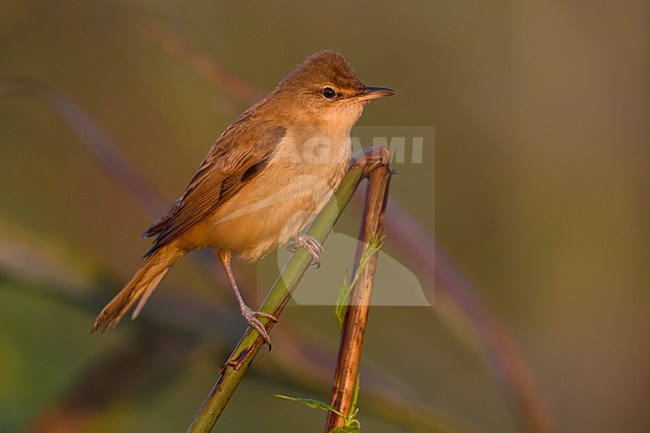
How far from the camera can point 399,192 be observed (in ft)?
9.68

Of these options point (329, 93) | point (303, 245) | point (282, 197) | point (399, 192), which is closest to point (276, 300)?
point (303, 245)

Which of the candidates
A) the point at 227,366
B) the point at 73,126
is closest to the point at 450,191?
the point at 73,126

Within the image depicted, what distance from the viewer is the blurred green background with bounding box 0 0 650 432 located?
8.52ft

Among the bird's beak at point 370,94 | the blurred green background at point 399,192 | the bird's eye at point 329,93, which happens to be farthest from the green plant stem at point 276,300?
the bird's eye at point 329,93

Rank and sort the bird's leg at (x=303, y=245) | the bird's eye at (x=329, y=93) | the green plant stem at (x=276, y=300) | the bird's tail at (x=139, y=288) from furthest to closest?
the bird's eye at (x=329, y=93) < the bird's tail at (x=139, y=288) < the bird's leg at (x=303, y=245) < the green plant stem at (x=276, y=300)

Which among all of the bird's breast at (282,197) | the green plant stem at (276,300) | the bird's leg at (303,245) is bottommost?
the green plant stem at (276,300)

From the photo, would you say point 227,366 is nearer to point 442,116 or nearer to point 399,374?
point 399,374

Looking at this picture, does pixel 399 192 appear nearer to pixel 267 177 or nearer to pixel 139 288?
pixel 267 177

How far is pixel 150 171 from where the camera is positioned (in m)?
4.87

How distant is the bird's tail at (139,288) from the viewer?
8.13 ft

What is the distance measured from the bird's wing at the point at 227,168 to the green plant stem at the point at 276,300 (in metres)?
1.00

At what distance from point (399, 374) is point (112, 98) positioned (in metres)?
2.53

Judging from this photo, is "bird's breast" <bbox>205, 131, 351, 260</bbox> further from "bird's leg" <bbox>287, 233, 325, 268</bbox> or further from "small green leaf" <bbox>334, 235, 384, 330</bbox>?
"small green leaf" <bbox>334, 235, 384, 330</bbox>

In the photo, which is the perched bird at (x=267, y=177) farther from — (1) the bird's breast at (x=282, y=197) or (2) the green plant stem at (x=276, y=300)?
(2) the green plant stem at (x=276, y=300)
